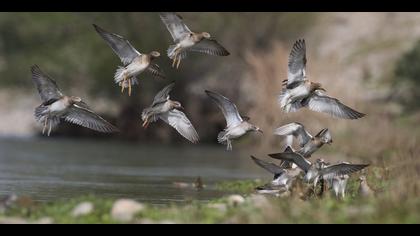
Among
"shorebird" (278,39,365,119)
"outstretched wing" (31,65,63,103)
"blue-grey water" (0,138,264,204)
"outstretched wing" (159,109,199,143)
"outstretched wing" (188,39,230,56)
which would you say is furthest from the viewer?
"blue-grey water" (0,138,264,204)

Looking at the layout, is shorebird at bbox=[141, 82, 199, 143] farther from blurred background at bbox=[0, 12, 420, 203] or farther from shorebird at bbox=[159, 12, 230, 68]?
blurred background at bbox=[0, 12, 420, 203]

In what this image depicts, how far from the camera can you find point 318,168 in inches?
680

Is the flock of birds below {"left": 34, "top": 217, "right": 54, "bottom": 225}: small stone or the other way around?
the other way around

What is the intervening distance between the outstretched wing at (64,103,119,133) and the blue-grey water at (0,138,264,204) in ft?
4.13

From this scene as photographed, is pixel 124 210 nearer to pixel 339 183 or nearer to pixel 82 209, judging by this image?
pixel 82 209

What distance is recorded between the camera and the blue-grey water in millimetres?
20031

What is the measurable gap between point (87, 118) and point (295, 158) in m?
4.24

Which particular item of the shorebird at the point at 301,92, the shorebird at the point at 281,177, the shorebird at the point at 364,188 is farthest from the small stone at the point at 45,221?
the shorebird at the point at 301,92

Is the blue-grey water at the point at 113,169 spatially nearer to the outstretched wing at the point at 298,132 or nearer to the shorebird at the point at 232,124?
the shorebird at the point at 232,124

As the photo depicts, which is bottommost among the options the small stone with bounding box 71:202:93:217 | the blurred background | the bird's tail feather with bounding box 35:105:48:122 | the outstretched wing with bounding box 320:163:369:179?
the small stone with bounding box 71:202:93:217

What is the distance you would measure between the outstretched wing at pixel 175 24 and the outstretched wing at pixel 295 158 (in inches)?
128

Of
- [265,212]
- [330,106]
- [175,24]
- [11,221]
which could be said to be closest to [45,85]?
[175,24]

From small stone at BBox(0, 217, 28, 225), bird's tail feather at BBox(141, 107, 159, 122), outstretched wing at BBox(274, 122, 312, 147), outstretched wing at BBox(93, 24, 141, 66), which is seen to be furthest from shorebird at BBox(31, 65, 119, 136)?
small stone at BBox(0, 217, 28, 225)
